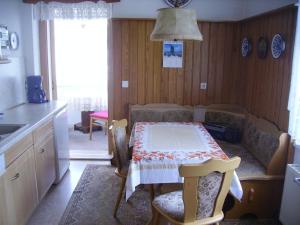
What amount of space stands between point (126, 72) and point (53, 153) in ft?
4.59

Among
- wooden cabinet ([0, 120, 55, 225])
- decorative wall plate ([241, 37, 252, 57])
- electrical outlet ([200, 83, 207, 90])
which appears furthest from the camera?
electrical outlet ([200, 83, 207, 90])

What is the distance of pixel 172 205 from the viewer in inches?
80.0

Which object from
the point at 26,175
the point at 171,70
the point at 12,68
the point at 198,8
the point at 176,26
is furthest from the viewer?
the point at 171,70

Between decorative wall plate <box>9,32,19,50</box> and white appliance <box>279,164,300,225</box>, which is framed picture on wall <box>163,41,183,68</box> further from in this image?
white appliance <box>279,164,300,225</box>

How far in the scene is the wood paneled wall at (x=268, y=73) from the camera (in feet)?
8.39

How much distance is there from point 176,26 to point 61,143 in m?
2.06

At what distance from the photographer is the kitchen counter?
209 centimetres

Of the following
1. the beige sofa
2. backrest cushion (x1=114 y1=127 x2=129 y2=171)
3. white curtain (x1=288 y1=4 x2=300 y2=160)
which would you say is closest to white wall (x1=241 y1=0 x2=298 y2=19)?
white curtain (x1=288 y1=4 x2=300 y2=160)

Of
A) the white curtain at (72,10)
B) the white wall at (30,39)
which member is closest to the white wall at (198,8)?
the white curtain at (72,10)

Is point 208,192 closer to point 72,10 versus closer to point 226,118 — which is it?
point 226,118

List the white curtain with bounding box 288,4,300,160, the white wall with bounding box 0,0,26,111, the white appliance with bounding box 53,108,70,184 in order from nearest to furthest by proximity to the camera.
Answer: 1. the white curtain with bounding box 288,4,300,160
2. the white wall with bounding box 0,0,26,111
3. the white appliance with bounding box 53,108,70,184

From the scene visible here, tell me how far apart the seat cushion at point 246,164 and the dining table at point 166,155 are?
0.41 meters

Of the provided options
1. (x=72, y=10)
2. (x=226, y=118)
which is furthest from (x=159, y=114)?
(x=72, y=10)

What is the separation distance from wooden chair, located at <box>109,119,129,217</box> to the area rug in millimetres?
136
